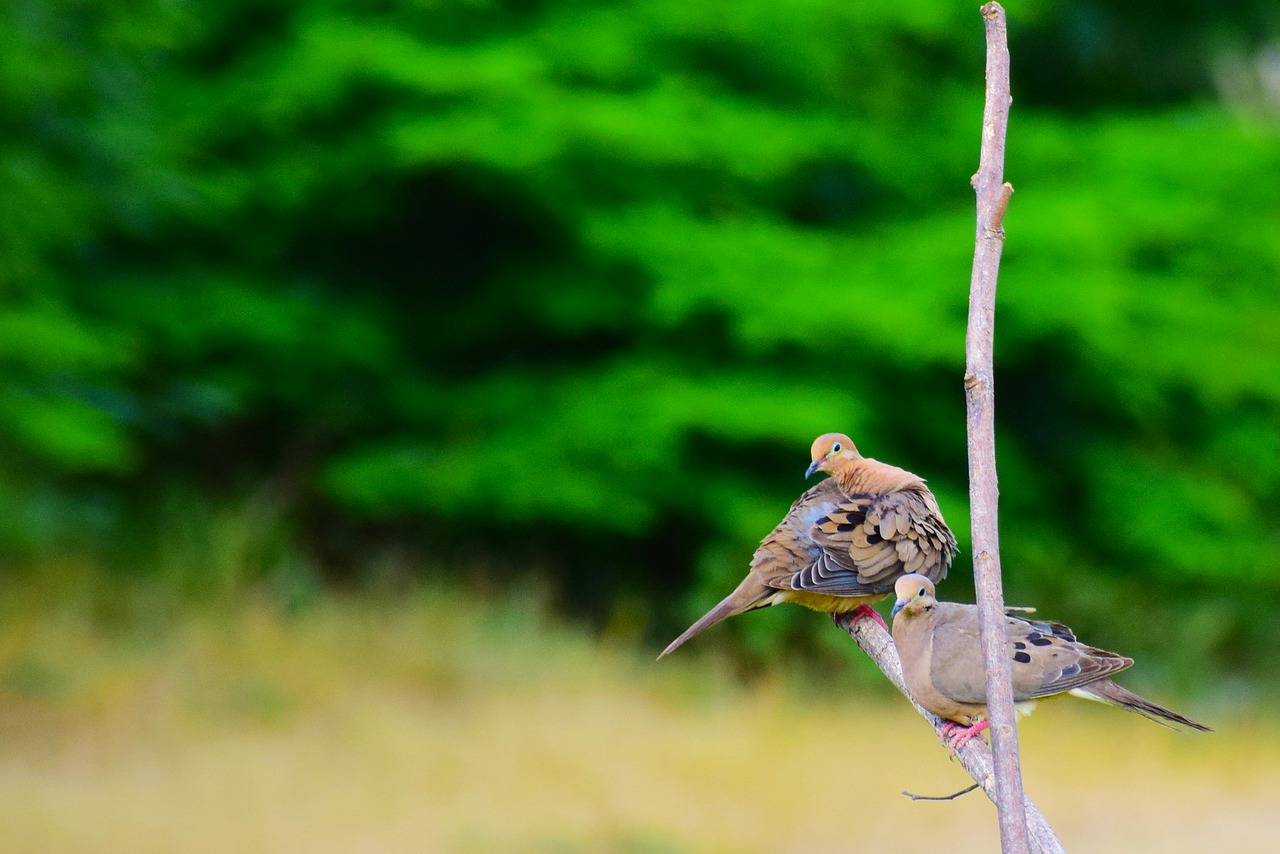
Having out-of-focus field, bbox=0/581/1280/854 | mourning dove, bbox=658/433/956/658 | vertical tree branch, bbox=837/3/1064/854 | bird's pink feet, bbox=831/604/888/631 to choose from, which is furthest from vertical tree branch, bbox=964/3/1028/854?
out-of-focus field, bbox=0/581/1280/854

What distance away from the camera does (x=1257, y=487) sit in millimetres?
10547

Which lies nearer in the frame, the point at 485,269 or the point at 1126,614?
the point at 485,269

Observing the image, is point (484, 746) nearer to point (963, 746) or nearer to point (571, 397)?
point (571, 397)

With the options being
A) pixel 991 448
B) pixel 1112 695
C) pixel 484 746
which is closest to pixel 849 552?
pixel 1112 695

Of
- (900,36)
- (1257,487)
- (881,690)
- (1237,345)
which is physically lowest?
(881,690)

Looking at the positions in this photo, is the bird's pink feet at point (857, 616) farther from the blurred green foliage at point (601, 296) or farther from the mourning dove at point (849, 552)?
the blurred green foliage at point (601, 296)

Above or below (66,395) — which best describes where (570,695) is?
below

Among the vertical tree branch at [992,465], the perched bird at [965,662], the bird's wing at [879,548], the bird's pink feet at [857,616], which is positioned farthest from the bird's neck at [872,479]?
the vertical tree branch at [992,465]

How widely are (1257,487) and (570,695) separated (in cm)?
574

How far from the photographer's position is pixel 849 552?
2.53m

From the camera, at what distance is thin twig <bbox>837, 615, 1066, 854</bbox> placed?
1.53 metres

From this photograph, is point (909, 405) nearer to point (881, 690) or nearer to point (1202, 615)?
point (881, 690)

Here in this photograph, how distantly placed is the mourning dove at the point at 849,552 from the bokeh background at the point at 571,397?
4.17 meters

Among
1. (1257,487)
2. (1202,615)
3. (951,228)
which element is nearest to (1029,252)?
(951,228)
